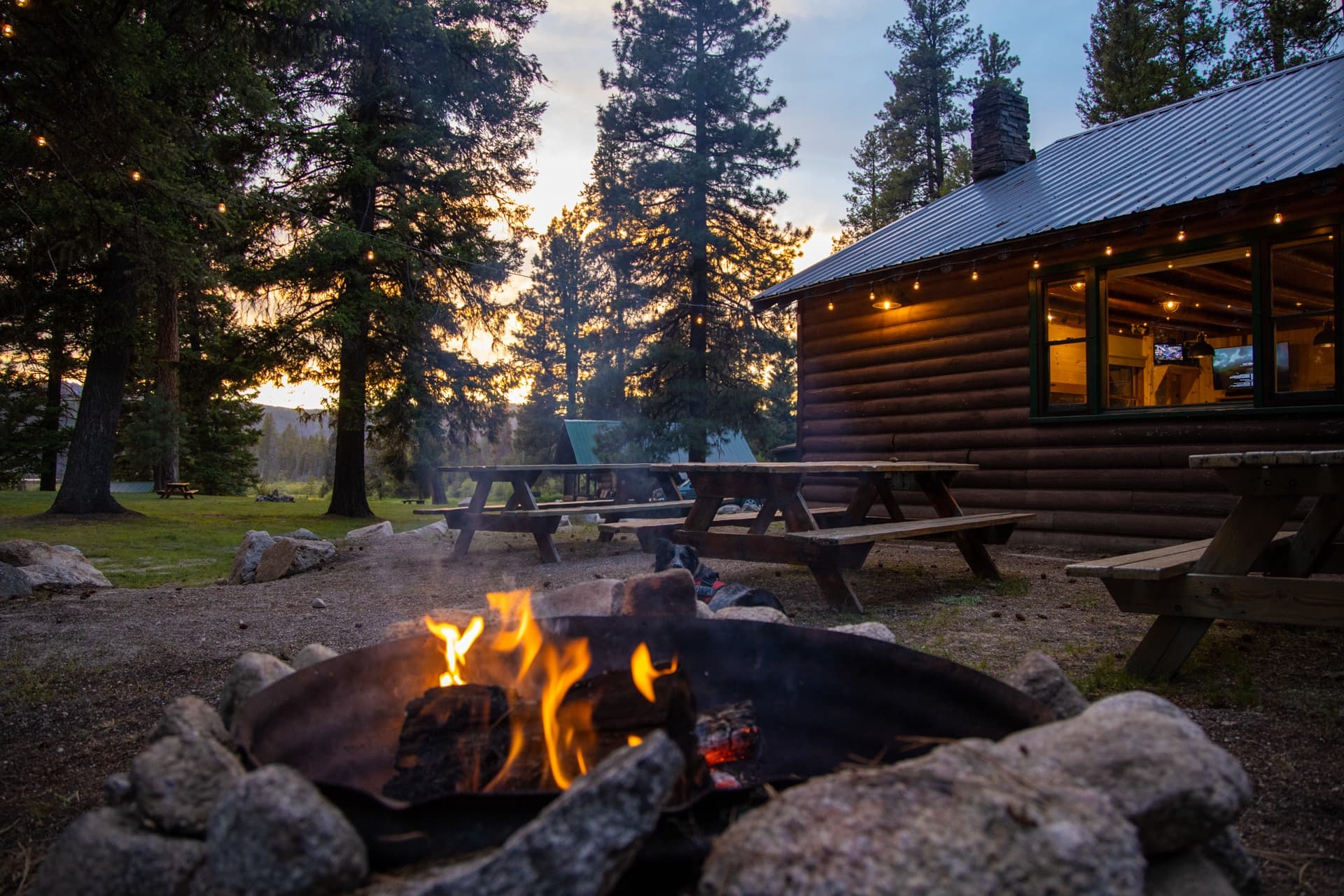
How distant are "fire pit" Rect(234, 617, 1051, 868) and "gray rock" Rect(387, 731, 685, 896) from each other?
13 cm

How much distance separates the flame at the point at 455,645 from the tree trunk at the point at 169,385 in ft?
59.3

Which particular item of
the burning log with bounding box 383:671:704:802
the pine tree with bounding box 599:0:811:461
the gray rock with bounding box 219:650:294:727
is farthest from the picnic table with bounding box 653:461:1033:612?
the pine tree with bounding box 599:0:811:461

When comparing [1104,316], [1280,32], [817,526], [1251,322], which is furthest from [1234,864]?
[1280,32]

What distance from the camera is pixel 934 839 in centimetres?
100

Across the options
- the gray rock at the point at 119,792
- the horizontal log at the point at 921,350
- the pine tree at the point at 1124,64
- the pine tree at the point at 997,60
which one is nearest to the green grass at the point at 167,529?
the gray rock at the point at 119,792

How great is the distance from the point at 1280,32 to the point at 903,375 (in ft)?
65.4

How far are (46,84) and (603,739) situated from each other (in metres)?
4.82

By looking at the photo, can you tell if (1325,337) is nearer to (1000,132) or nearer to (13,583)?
(1000,132)

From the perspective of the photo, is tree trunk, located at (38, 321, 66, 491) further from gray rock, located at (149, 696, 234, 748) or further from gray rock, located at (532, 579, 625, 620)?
gray rock, located at (149, 696, 234, 748)

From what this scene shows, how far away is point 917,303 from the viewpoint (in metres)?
9.05

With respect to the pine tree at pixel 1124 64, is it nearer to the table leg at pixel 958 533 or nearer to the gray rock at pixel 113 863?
the table leg at pixel 958 533

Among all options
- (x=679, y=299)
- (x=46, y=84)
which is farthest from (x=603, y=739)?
(x=679, y=299)

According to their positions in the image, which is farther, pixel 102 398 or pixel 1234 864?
pixel 102 398

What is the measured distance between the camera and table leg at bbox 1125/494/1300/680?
3.02 meters
